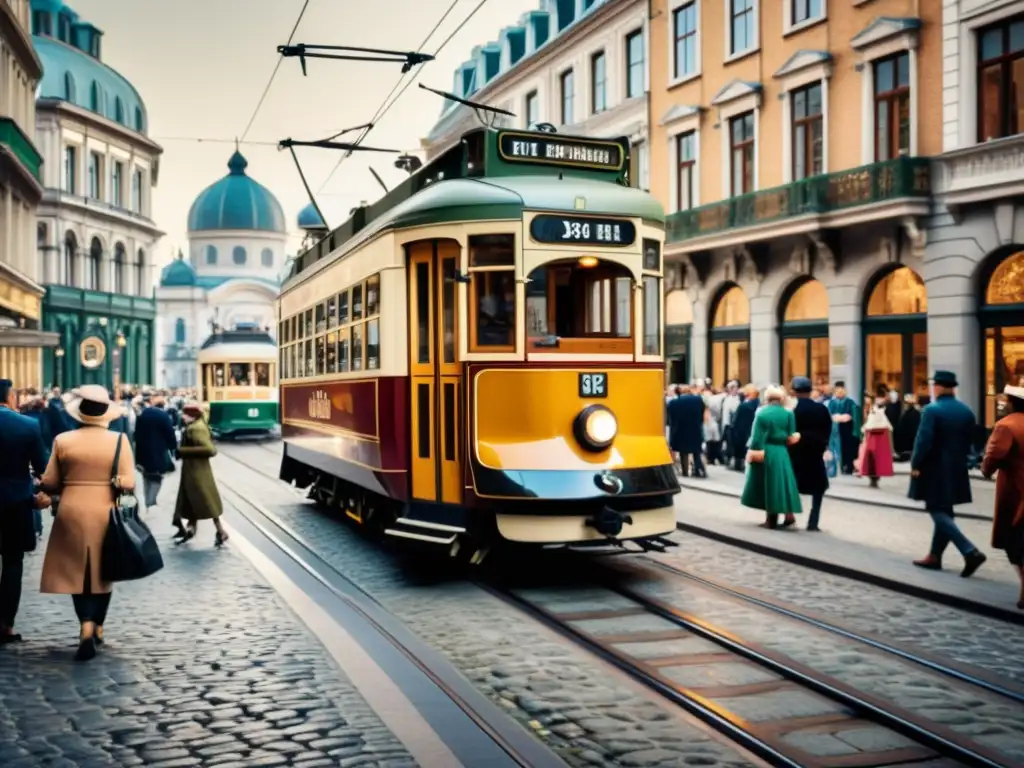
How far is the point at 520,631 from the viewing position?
8.23 metres

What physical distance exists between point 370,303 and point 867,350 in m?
15.4

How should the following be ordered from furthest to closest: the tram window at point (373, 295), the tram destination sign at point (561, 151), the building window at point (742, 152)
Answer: the building window at point (742, 152) < the tram window at point (373, 295) < the tram destination sign at point (561, 151)

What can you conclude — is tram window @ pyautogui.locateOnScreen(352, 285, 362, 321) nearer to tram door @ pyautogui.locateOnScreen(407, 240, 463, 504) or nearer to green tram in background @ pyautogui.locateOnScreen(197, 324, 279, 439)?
tram door @ pyautogui.locateOnScreen(407, 240, 463, 504)

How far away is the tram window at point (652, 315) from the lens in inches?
402

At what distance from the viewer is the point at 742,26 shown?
90.6ft

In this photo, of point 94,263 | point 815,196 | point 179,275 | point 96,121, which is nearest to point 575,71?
point 815,196

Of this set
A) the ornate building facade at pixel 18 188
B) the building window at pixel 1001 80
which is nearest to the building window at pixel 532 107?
the ornate building facade at pixel 18 188

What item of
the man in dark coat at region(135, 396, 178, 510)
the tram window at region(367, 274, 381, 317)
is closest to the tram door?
the tram window at region(367, 274, 381, 317)

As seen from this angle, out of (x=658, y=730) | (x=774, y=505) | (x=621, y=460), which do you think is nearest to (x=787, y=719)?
(x=658, y=730)

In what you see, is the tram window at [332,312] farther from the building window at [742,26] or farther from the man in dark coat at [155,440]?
the building window at [742,26]

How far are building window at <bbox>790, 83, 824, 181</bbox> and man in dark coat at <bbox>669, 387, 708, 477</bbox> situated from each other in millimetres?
7362

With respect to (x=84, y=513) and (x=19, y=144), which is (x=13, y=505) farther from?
(x=19, y=144)

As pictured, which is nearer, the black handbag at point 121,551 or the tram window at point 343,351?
the black handbag at point 121,551

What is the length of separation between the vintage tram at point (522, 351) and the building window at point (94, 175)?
57.3m
